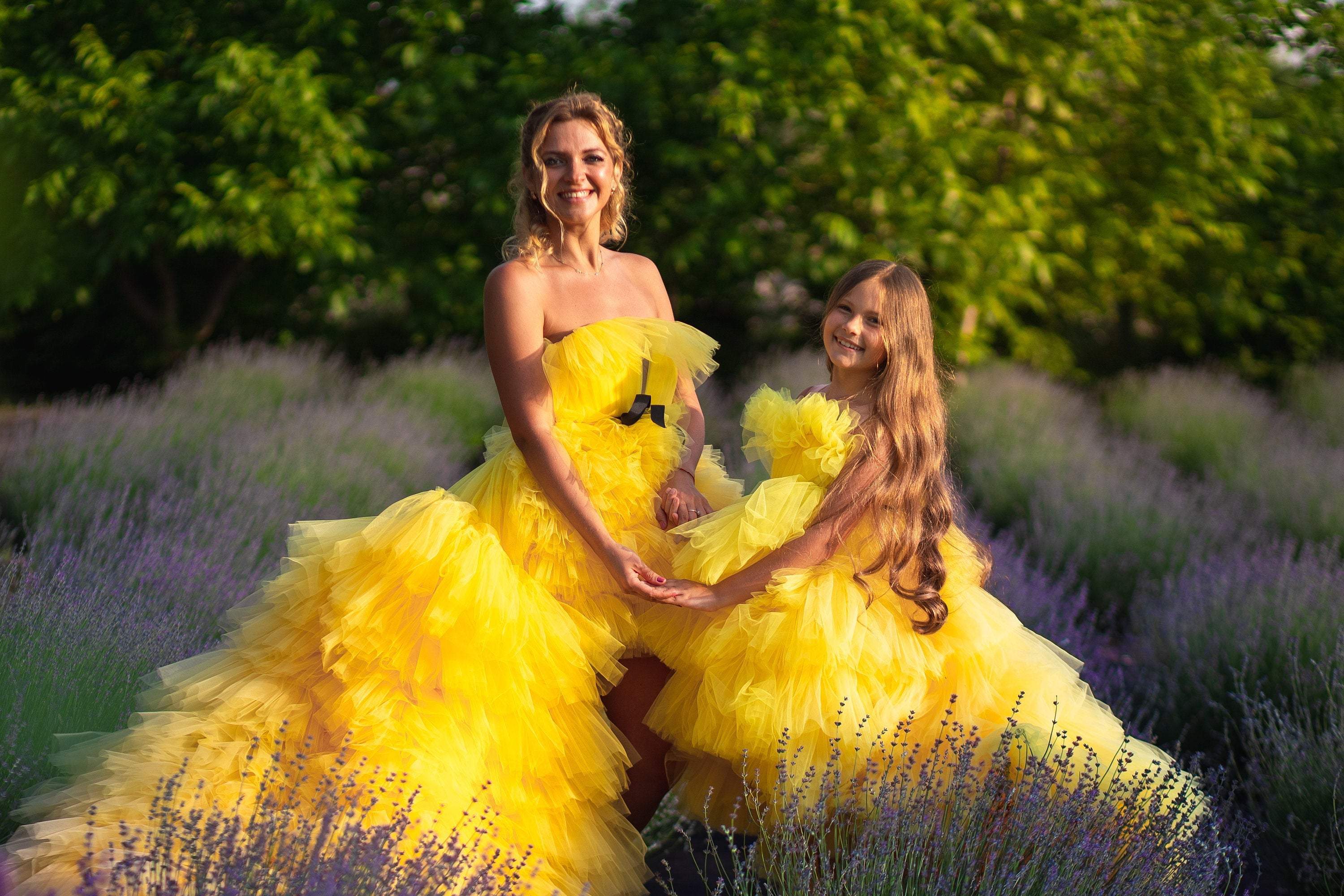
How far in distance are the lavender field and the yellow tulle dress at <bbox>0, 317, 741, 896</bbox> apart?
0.22 metres

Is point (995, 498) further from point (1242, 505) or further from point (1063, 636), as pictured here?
point (1063, 636)

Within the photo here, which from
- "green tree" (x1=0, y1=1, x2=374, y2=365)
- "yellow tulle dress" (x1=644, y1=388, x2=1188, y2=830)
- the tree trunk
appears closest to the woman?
"yellow tulle dress" (x1=644, y1=388, x2=1188, y2=830)

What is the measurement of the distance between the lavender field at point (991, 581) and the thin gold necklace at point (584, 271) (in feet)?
3.43

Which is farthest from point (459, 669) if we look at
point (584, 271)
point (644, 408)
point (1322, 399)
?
point (1322, 399)

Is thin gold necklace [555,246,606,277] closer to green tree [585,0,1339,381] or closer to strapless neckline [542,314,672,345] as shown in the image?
strapless neckline [542,314,672,345]

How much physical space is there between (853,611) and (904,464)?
1.18ft

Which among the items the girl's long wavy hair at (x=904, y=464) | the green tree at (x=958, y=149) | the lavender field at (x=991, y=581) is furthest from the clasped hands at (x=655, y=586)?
the green tree at (x=958, y=149)

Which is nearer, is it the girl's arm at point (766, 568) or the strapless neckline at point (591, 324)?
the girl's arm at point (766, 568)

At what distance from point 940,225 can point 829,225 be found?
0.80m

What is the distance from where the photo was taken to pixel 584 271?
2480mm

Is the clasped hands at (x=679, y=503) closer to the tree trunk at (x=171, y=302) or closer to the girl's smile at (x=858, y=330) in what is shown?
the girl's smile at (x=858, y=330)

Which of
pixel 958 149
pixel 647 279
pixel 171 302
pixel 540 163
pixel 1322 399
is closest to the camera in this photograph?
pixel 540 163

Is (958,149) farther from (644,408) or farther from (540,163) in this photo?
(644,408)

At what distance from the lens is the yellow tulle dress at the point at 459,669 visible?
2.05 m
